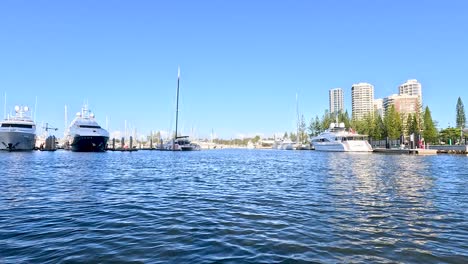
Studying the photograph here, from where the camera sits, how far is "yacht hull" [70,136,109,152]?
4072 inches

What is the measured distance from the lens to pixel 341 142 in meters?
121

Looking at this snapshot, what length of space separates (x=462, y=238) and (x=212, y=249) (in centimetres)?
776

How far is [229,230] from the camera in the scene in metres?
11.3

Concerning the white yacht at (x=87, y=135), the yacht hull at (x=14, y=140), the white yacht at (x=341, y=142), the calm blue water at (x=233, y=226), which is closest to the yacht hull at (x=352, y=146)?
the white yacht at (x=341, y=142)

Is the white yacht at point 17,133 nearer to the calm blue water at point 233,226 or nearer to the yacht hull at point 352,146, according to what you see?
the calm blue water at point 233,226

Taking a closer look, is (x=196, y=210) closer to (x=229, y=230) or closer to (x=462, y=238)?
(x=229, y=230)

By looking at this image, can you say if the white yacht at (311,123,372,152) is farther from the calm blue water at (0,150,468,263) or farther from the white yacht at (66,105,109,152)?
the calm blue water at (0,150,468,263)

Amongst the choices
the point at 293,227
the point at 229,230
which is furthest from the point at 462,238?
the point at 229,230

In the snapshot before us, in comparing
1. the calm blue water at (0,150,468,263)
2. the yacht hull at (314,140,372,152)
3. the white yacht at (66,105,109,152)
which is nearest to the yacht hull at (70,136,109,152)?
the white yacht at (66,105,109,152)

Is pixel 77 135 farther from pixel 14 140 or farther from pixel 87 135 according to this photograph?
pixel 14 140

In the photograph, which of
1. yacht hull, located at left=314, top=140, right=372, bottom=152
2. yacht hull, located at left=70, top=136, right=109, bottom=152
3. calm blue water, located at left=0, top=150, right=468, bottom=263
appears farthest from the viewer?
yacht hull, located at left=314, top=140, right=372, bottom=152

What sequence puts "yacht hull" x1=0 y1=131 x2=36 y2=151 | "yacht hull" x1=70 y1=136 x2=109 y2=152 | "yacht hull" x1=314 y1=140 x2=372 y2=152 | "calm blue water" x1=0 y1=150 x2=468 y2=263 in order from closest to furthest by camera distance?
"calm blue water" x1=0 y1=150 x2=468 y2=263, "yacht hull" x1=0 y1=131 x2=36 y2=151, "yacht hull" x1=70 y1=136 x2=109 y2=152, "yacht hull" x1=314 y1=140 x2=372 y2=152

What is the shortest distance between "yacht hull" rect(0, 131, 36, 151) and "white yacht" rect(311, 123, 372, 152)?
10181 centimetres

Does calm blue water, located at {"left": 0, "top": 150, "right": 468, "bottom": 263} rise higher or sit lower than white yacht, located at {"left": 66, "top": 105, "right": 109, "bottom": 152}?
lower
